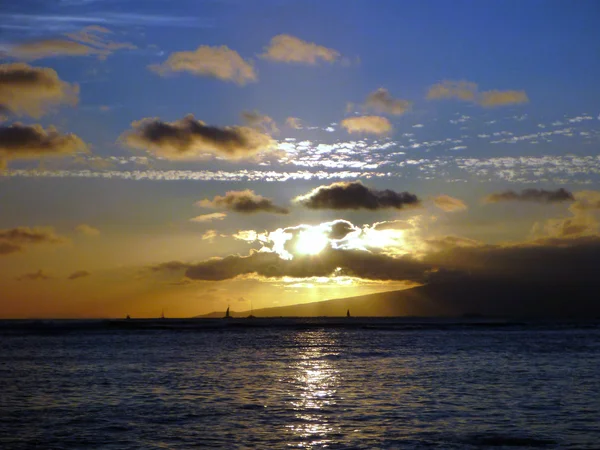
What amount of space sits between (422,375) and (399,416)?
2227 cm

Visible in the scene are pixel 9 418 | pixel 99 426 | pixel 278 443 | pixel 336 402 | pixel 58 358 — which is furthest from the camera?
pixel 58 358

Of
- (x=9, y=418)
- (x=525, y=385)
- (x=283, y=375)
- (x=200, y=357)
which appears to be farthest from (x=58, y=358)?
(x=525, y=385)

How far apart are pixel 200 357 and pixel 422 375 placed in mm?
34747

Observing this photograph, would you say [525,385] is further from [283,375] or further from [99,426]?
[99,426]

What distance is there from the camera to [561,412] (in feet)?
124

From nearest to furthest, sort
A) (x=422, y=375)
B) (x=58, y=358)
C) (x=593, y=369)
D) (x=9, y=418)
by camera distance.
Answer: (x=9, y=418), (x=422, y=375), (x=593, y=369), (x=58, y=358)


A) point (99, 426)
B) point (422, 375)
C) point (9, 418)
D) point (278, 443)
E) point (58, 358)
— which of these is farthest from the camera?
point (58, 358)

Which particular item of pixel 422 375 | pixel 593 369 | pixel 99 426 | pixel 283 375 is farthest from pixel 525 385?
pixel 99 426

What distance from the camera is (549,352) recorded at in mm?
88062

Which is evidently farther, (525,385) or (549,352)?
(549,352)

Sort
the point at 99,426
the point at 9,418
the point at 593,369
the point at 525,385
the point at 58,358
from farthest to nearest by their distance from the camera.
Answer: the point at 58,358
the point at 593,369
the point at 525,385
the point at 9,418
the point at 99,426

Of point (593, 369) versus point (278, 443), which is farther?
point (593, 369)

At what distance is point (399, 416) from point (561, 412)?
9.52 meters

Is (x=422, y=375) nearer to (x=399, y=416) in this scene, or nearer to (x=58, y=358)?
(x=399, y=416)
